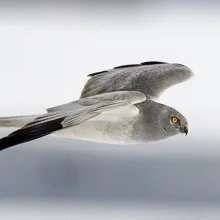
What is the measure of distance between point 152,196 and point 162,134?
259 centimetres

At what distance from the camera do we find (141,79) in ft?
7.49

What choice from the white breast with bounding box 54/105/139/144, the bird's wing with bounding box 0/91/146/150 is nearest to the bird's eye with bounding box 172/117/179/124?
the white breast with bounding box 54/105/139/144

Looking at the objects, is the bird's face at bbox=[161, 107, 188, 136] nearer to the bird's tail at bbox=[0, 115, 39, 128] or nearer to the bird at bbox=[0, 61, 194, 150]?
the bird at bbox=[0, 61, 194, 150]

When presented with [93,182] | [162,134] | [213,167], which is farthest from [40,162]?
[162,134]

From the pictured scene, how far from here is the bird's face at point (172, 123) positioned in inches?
81.3

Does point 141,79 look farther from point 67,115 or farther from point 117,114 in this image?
point 67,115

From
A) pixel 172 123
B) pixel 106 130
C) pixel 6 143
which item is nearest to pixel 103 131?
pixel 106 130

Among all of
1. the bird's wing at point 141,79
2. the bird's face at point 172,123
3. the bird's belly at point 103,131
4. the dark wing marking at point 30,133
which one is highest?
the bird's wing at point 141,79

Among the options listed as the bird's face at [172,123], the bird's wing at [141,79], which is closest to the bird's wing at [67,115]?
the bird's face at [172,123]

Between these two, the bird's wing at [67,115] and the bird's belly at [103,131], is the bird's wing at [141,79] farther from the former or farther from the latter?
the bird's wing at [67,115]

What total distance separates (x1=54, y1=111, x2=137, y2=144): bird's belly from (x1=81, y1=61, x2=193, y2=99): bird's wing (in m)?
0.24

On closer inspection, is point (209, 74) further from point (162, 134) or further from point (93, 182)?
point (162, 134)

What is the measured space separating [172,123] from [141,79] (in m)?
0.25

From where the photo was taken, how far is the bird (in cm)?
164
